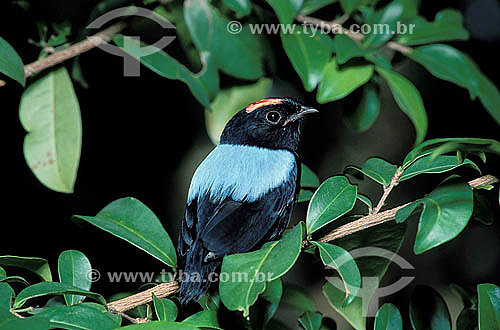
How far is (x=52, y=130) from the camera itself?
1896 mm

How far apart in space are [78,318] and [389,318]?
662mm

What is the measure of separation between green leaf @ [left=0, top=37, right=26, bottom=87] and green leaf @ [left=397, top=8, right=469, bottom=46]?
44.0 inches

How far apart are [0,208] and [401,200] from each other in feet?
6.74

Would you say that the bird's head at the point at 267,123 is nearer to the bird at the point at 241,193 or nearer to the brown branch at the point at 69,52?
the bird at the point at 241,193

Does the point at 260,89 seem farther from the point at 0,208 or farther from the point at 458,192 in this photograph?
the point at 0,208

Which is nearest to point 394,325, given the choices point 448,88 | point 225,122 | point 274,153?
point 274,153

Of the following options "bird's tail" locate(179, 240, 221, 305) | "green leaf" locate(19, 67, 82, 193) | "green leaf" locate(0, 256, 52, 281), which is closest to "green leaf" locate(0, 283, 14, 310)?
"green leaf" locate(0, 256, 52, 281)

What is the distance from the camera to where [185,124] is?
2.85m

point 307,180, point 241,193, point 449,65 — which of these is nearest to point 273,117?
point 307,180

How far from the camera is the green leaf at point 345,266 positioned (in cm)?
106

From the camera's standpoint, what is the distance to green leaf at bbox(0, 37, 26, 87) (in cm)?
146

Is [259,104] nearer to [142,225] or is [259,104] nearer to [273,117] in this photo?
[273,117]

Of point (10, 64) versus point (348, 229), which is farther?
point (10, 64)

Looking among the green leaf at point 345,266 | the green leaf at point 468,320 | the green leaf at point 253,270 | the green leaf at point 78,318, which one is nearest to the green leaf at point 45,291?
the green leaf at point 78,318
